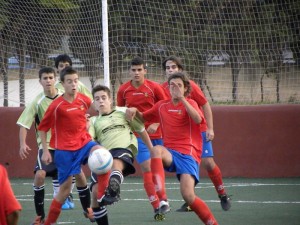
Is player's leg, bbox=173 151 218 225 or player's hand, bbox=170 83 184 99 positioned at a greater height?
player's hand, bbox=170 83 184 99

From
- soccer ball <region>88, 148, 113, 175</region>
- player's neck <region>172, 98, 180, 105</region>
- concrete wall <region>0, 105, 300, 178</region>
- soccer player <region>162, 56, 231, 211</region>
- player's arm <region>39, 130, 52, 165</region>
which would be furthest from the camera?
concrete wall <region>0, 105, 300, 178</region>

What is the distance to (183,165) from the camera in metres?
8.26

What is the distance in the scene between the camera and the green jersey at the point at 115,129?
888 centimetres

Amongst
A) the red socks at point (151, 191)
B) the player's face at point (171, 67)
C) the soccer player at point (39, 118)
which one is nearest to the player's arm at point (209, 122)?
the player's face at point (171, 67)

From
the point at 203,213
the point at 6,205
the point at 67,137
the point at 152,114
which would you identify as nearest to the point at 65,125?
the point at 67,137

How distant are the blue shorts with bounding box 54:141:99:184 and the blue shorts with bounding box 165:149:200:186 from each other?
0.83m

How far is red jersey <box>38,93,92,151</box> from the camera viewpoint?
28.3ft

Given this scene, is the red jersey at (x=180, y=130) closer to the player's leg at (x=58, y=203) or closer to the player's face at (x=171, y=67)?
the player's leg at (x=58, y=203)

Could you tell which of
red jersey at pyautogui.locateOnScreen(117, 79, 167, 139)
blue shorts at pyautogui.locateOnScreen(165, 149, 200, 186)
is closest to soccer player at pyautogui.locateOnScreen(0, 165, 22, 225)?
blue shorts at pyautogui.locateOnScreen(165, 149, 200, 186)

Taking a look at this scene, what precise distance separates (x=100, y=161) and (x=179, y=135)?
0.92m

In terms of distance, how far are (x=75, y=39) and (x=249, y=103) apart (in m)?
3.18

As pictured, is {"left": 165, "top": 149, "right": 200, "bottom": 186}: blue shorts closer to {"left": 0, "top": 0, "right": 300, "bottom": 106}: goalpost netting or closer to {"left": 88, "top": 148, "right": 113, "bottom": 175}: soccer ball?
{"left": 88, "top": 148, "right": 113, "bottom": 175}: soccer ball

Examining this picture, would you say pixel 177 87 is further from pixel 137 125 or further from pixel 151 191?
pixel 151 191

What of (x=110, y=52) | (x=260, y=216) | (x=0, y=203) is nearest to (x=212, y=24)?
(x=110, y=52)
